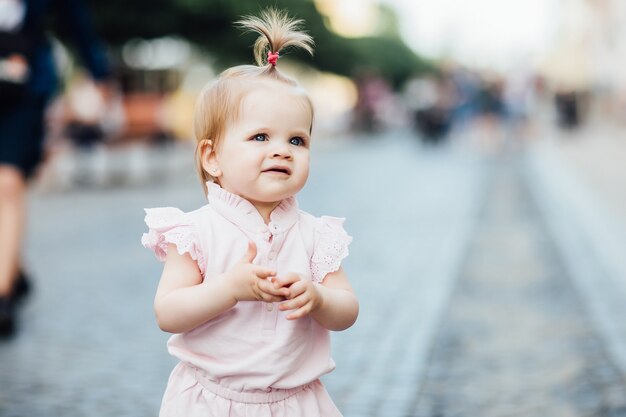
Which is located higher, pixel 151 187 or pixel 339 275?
pixel 151 187

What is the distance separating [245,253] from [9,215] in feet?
10.4

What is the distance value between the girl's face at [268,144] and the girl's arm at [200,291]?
17 cm

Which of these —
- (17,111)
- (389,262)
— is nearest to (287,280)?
(17,111)

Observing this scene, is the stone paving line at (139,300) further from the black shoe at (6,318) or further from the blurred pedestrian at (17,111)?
the blurred pedestrian at (17,111)

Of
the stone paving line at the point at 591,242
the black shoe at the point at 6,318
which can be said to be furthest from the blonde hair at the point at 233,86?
the black shoe at the point at 6,318

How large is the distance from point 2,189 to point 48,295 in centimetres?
125

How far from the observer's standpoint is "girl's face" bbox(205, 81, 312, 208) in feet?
6.89

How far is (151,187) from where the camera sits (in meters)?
14.2

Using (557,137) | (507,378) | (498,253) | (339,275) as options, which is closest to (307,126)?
(339,275)

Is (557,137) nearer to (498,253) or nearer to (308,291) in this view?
(498,253)

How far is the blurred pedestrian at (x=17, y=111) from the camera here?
489 cm

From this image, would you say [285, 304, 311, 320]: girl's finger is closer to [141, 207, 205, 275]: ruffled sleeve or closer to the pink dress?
the pink dress

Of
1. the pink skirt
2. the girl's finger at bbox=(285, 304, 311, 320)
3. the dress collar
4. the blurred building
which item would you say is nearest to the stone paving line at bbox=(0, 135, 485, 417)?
the pink skirt

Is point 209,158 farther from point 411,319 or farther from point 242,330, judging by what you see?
point 411,319
